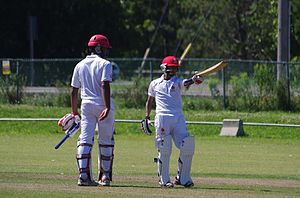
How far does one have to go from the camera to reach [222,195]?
40.3 ft

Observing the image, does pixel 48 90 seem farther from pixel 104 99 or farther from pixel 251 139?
pixel 104 99

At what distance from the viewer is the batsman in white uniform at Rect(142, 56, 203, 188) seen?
1374cm

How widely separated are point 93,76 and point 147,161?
617 cm

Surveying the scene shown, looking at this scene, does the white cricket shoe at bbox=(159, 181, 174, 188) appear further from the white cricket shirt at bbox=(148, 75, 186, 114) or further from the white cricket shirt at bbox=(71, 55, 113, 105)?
the white cricket shirt at bbox=(71, 55, 113, 105)

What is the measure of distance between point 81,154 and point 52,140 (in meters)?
11.7

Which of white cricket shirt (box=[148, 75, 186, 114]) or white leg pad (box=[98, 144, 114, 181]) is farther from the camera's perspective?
white cricket shirt (box=[148, 75, 186, 114])

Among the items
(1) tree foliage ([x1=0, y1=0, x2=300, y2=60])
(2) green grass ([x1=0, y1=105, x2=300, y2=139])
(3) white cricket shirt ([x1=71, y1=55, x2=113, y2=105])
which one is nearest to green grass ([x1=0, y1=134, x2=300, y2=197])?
(2) green grass ([x1=0, y1=105, x2=300, y2=139])

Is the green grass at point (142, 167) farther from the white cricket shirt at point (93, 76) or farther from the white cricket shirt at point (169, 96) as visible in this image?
the white cricket shirt at point (93, 76)

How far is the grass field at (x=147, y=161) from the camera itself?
1282 centimetres

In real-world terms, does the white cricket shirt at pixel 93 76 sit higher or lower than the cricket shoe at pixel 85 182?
higher

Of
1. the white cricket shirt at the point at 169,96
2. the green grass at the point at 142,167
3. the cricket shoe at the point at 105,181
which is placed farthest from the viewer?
the white cricket shirt at the point at 169,96

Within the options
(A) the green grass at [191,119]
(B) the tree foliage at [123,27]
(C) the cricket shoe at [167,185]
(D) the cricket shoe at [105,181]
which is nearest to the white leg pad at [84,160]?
(D) the cricket shoe at [105,181]

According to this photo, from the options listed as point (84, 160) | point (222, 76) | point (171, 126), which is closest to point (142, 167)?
point (171, 126)

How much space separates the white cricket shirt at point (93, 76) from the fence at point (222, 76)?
17444mm
